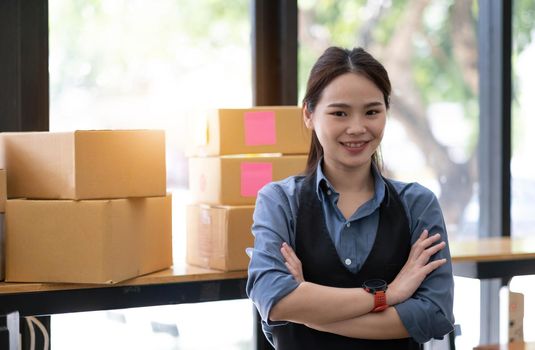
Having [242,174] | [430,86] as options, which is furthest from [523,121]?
[242,174]

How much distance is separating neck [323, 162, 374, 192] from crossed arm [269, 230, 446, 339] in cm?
23

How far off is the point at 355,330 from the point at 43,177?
40.8 inches

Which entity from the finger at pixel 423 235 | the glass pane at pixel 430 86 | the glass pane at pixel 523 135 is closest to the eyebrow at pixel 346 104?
the finger at pixel 423 235

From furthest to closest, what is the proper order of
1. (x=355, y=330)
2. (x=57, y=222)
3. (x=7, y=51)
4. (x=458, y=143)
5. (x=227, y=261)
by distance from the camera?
(x=458, y=143), (x=7, y=51), (x=227, y=261), (x=57, y=222), (x=355, y=330)

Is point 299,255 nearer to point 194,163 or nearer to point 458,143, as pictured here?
point 194,163

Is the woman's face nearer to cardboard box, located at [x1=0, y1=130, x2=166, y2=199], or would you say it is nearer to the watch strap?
the watch strap

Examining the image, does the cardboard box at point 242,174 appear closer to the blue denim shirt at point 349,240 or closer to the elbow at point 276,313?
the blue denim shirt at point 349,240

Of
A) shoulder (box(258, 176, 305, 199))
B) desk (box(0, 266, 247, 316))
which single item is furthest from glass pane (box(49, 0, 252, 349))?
shoulder (box(258, 176, 305, 199))

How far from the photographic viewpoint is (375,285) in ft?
6.24

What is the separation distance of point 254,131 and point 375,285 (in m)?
0.88

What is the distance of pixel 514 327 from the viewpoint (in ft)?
9.34

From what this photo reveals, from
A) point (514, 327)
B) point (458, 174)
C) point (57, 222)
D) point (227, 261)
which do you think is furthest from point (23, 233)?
point (458, 174)

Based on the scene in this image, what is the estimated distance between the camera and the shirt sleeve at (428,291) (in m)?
1.87

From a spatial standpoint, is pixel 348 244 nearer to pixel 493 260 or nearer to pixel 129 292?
pixel 129 292
